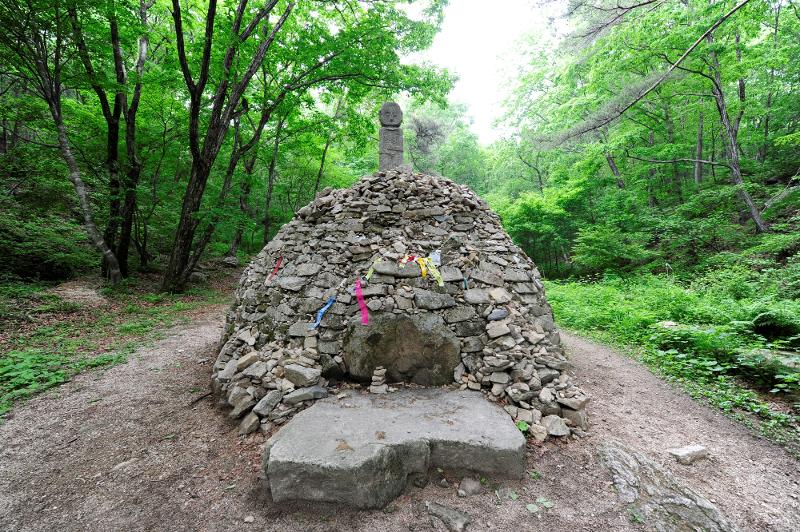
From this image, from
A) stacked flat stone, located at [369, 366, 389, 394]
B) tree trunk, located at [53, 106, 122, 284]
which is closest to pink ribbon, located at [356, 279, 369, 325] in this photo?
stacked flat stone, located at [369, 366, 389, 394]

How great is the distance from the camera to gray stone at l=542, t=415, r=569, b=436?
3.18 metres

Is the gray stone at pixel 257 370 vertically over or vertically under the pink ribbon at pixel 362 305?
under

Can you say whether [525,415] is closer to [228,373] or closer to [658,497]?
[658,497]

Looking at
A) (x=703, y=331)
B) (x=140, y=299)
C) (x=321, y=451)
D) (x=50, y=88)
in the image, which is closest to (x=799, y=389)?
(x=703, y=331)

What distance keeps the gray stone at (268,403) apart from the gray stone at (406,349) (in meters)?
0.85

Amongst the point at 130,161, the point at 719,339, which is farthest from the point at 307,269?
the point at 130,161

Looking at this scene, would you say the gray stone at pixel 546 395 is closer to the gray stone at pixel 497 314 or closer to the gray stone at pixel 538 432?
the gray stone at pixel 538 432

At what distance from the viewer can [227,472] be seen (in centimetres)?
286

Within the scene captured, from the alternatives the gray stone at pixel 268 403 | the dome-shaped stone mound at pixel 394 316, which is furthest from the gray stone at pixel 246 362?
the gray stone at pixel 268 403

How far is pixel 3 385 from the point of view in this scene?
161 inches

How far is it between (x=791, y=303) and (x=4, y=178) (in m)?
17.8

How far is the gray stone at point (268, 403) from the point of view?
3447 mm

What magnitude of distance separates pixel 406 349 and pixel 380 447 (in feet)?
4.54

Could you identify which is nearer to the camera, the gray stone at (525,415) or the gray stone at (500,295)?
the gray stone at (525,415)
